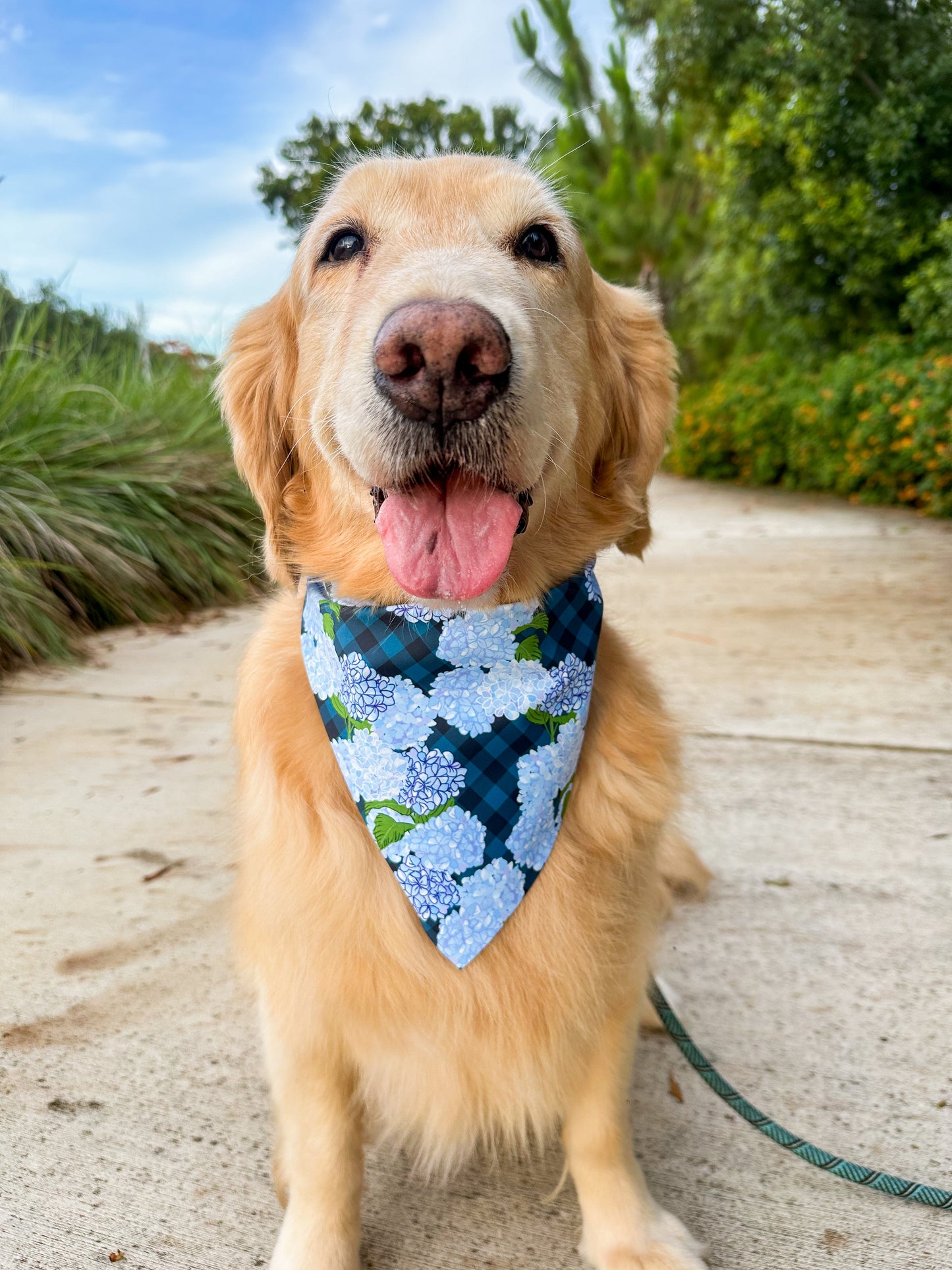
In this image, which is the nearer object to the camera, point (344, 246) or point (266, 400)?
point (344, 246)

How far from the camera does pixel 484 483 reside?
170 centimetres

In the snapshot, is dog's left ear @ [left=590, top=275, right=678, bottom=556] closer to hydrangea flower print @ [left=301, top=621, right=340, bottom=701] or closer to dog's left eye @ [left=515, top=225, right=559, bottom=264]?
dog's left eye @ [left=515, top=225, right=559, bottom=264]

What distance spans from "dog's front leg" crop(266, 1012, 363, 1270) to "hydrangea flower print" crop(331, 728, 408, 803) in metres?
0.46

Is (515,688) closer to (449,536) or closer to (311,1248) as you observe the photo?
(449,536)

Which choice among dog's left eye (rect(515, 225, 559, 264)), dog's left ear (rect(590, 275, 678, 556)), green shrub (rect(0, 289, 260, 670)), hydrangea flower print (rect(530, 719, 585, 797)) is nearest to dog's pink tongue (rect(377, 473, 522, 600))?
hydrangea flower print (rect(530, 719, 585, 797))

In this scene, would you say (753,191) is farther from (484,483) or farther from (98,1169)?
(98,1169)

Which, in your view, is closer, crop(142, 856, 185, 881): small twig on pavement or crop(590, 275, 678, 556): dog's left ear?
crop(590, 275, 678, 556): dog's left ear

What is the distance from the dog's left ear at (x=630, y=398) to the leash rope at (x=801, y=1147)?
1.10m

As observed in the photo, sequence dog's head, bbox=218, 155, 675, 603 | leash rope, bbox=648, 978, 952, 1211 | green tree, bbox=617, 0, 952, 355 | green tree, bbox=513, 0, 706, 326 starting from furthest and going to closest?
green tree, bbox=513, 0, 706, 326 < green tree, bbox=617, 0, 952, 355 < leash rope, bbox=648, 978, 952, 1211 < dog's head, bbox=218, 155, 675, 603

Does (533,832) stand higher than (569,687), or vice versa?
(569,687)

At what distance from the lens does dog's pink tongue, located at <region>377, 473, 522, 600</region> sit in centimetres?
164

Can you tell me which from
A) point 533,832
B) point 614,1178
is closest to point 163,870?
point 533,832

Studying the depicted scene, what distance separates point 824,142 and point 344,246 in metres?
10.3

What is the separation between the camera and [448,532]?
1694 millimetres
